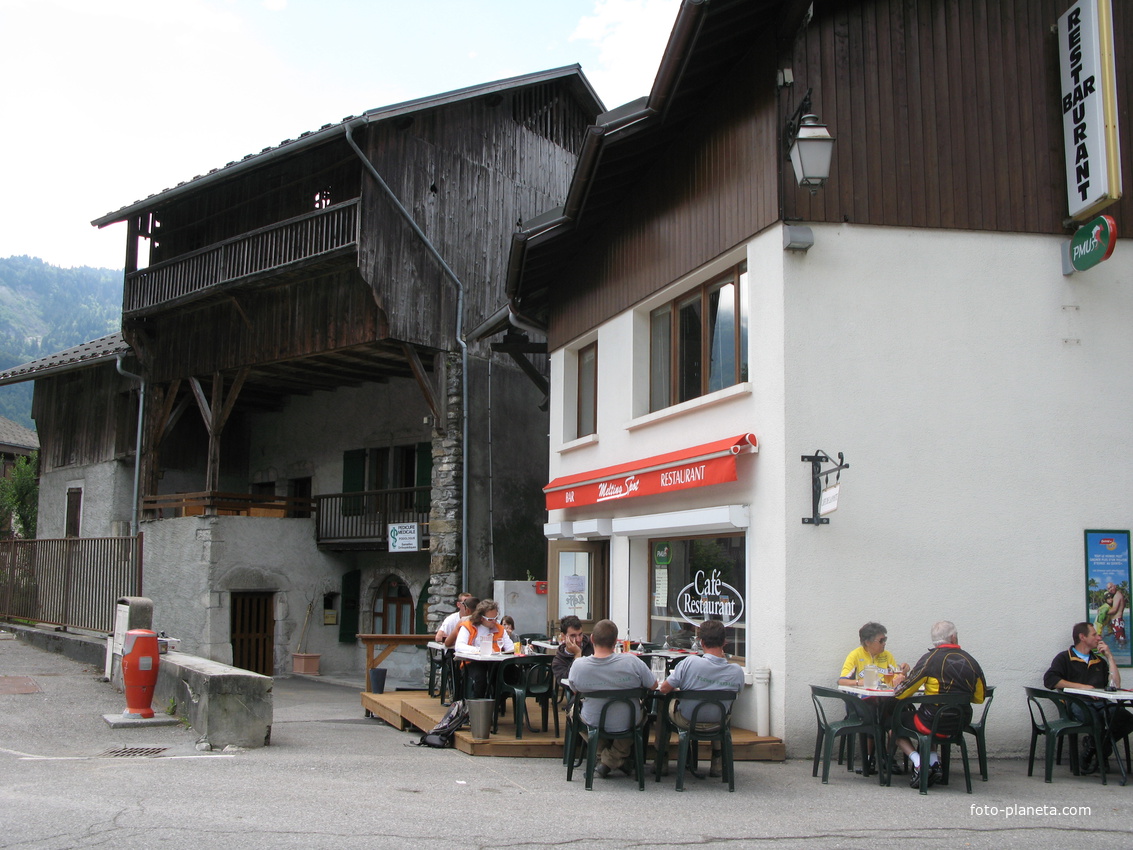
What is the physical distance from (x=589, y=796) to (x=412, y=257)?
1187 cm

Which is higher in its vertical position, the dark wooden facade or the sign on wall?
the dark wooden facade

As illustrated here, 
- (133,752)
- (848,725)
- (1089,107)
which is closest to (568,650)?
(848,725)

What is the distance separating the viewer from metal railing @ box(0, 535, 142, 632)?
53.5 feet

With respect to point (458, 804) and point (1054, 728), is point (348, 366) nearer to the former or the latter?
point (458, 804)

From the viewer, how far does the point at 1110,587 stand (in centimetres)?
894

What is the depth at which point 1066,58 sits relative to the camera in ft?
30.8

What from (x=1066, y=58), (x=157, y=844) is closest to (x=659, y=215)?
(x=1066, y=58)


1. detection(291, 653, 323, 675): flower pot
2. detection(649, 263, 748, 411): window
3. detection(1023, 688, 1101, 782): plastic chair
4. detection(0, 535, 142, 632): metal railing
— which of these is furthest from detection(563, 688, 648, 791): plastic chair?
detection(291, 653, 323, 675): flower pot

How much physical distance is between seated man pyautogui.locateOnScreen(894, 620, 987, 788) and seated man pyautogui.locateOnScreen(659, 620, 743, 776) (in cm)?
121

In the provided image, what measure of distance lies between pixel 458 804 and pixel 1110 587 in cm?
580

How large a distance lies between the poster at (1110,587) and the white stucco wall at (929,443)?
0.10m

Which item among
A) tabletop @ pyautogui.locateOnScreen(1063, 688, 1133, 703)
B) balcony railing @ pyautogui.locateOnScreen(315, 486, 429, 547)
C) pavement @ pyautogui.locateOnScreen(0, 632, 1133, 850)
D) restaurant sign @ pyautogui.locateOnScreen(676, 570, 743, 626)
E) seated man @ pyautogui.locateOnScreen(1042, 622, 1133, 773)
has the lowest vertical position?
pavement @ pyautogui.locateOnScreen(0, 632, 1133, 850)

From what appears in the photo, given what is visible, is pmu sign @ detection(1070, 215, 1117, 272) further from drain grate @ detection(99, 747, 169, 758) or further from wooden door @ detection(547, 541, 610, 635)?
drain grate @ detection(99, 747, 169, 758)

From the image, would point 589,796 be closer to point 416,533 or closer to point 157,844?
point 157,844
